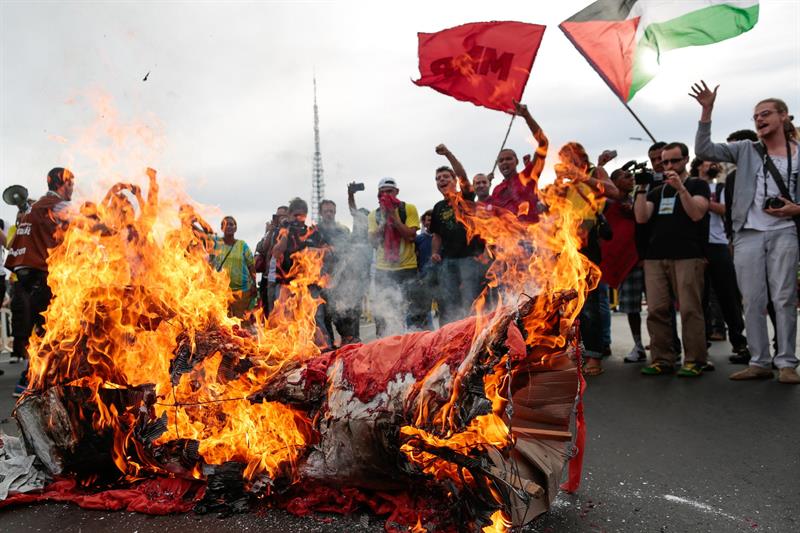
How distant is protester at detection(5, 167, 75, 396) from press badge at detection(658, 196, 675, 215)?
659 centimetres

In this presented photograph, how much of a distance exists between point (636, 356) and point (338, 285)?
13.8ft

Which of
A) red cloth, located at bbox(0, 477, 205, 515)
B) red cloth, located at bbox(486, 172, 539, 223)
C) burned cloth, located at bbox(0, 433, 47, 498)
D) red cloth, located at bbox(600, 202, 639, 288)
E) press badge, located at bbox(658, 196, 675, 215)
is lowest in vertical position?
red cloth, located at bbox(0, 477, 205, 515)

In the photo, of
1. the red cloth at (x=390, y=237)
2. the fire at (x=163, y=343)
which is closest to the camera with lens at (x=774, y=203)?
the red cloth at (x=390, y=237)

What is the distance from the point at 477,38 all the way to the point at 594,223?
269 centimetres

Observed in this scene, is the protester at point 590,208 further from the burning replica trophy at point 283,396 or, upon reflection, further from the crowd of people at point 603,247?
the burning replica trophy at point 283,396

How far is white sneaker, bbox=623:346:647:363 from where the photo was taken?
6.99 meters

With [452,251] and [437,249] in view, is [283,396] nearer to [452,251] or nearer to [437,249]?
[452,251]

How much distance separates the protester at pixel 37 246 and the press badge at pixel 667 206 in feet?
21.6

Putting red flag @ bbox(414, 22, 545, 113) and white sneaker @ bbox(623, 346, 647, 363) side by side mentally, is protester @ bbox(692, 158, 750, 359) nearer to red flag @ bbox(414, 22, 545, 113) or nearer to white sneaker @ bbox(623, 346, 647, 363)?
white sneaker @ bbox(623, 346, 647, 363)

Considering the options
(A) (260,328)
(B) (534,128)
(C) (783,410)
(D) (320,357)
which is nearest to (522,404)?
(D) (320,357)

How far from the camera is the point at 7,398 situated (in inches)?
241

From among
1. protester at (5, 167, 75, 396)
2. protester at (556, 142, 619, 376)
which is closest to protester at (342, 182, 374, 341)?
protester at (556, 142, 619, 376)

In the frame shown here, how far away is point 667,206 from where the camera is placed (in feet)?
19.9

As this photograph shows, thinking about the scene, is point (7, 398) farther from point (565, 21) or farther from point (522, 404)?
point (565, 21)
